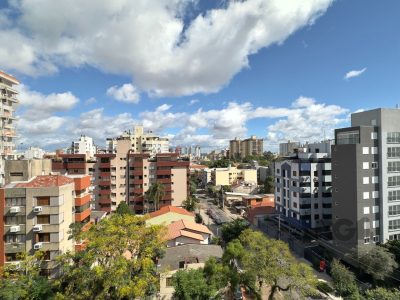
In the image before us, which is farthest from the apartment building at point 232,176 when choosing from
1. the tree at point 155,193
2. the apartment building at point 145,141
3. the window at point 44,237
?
the window at point 44,237

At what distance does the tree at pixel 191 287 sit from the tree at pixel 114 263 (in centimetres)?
247

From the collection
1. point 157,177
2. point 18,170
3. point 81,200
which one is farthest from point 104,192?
point 18,170

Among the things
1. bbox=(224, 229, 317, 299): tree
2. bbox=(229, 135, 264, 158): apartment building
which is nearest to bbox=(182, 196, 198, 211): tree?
bbox=(224, 229, 317, 299): tree

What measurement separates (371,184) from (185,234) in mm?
24491

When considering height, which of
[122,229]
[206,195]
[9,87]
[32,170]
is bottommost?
[206,195]

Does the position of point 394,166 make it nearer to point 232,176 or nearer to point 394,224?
point 394,224

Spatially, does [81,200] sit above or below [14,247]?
above

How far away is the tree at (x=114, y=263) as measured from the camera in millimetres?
16031

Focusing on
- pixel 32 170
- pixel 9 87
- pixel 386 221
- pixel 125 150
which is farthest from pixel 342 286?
pixel 9 87

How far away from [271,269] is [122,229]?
37.5 ft

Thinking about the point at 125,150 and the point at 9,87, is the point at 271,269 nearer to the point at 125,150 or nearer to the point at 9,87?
the point at 125,150

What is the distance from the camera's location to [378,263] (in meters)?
27.2

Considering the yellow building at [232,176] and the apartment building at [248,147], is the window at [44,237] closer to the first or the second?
the yellow building at [232,176]

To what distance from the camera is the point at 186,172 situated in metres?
62.0
